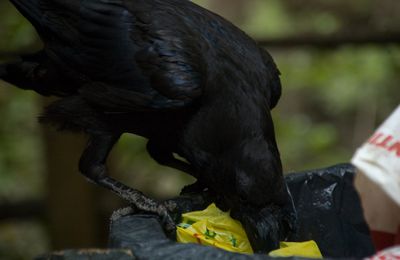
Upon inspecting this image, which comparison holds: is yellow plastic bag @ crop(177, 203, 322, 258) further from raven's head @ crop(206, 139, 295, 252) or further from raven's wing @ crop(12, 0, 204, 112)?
raven's wing @ crop(12, 0, 204, 112)

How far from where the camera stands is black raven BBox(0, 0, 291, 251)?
2797 mm

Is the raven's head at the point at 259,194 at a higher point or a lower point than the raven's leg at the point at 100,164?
higher

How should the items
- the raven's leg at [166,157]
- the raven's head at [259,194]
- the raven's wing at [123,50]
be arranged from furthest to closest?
the raven's leg at [166,157], the raven's wing at [123,50], the raven's head at [259,194]

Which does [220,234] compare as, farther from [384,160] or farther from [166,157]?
[384,160]

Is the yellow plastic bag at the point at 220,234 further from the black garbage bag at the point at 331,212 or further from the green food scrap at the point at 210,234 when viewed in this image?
the black garbage bag at the point at 331,212

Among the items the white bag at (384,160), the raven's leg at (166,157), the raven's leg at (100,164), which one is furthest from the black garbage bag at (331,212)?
the white bag at (384,160)

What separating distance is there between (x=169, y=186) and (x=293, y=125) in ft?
4.10

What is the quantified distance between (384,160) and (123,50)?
1470 millimetres

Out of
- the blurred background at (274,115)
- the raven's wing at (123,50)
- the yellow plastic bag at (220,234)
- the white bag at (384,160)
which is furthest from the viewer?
the blurred background at (274,115)

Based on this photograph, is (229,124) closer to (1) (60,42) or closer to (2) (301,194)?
(2) (301,194)

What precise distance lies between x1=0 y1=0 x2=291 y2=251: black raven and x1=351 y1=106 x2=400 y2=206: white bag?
879 mm

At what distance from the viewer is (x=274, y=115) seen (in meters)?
6.34

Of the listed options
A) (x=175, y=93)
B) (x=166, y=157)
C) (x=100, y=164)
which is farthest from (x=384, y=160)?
(x=166, y=157)

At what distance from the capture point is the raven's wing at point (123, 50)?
2.90 meters
